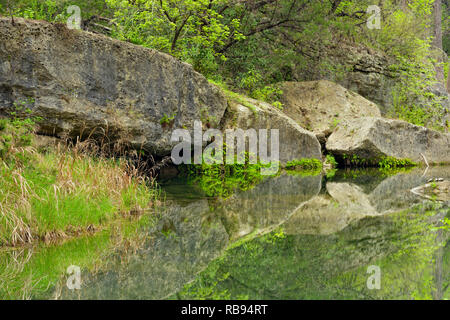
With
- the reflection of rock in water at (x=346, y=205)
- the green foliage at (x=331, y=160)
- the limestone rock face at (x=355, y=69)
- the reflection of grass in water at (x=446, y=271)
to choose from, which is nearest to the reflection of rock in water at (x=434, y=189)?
the reflection of rock in water at (x=346, y=205)

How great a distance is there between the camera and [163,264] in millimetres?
3740

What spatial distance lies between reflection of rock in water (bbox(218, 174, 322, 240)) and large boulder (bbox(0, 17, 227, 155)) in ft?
8.40

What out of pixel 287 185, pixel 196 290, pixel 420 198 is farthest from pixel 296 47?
pixel 196 290

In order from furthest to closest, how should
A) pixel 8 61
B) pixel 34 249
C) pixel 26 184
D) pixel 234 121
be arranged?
pixel 234 121 → pixel 8 61 → pixel 26 184 → pixel 34 249

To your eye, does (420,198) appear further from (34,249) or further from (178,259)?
(34,249)

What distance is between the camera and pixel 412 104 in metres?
21.9

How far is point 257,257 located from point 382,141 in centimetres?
1336

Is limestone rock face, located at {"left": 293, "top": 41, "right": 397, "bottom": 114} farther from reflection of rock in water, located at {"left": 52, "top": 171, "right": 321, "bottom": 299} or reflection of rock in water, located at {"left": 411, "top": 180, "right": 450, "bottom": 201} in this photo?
reflection of rock in water, located at {"left": 52, "top": 171, "right": 321, "bottom": 299}

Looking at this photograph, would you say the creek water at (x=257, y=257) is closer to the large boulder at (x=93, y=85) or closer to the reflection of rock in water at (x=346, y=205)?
the reflection of rock in water at (x=346, y=205)

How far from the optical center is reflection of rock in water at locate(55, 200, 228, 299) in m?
3.00

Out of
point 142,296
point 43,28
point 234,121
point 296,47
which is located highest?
point 296,47

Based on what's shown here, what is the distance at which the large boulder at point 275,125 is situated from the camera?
527 inches
